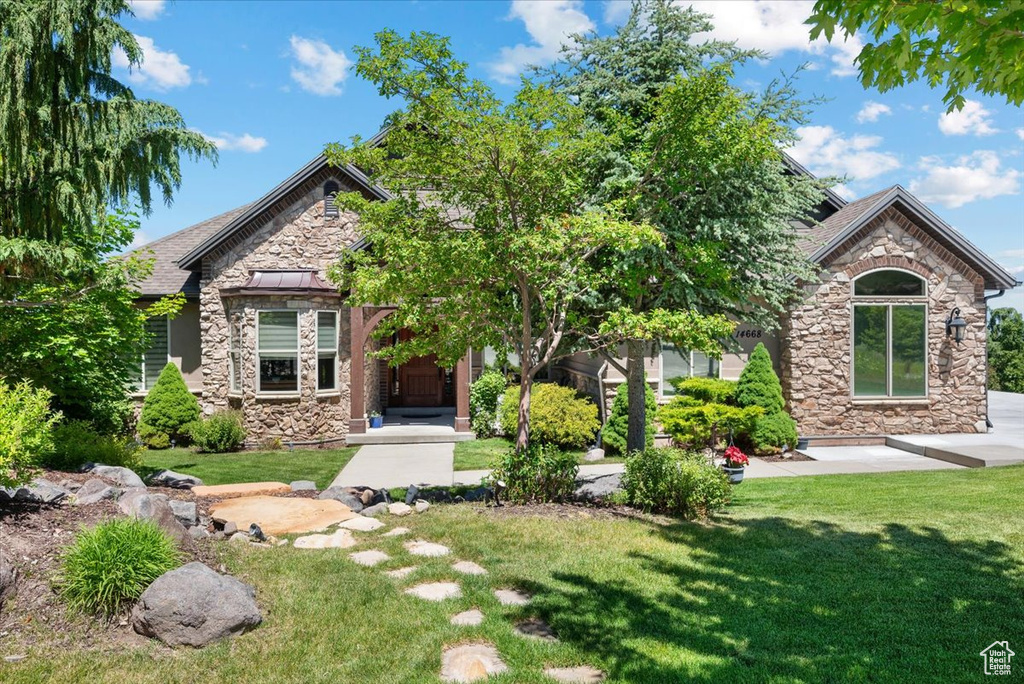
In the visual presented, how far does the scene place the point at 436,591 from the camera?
573cm

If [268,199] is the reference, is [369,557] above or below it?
below

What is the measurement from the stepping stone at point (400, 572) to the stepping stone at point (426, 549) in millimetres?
345

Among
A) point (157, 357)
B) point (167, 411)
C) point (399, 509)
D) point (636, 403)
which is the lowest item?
point (399, 509)

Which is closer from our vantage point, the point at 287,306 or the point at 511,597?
the point at 511,597

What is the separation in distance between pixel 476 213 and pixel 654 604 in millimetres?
5440

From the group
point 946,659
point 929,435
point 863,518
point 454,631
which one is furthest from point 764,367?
point 454,631

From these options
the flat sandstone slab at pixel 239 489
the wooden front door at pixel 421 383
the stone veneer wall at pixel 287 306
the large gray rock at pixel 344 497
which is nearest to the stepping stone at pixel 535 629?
the large gray rock at pixel 344 497

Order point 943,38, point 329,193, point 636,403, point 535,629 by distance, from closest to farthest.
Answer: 1. point 943,38
2. point 535,629
3. point 636,403
4. point 329,193

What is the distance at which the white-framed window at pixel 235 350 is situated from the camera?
15.9m

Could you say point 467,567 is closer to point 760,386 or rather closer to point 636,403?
point 636,403

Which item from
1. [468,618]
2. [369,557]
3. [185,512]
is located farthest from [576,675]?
[185,512]

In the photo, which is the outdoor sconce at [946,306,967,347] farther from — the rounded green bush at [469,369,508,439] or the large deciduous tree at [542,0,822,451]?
the rounded green bush at [469,369,508,439]

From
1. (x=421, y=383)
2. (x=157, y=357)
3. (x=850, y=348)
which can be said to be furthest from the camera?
(x=421, y=383)

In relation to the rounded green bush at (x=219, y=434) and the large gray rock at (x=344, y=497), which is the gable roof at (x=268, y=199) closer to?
the rounded green bush at (x=219, y=434)
